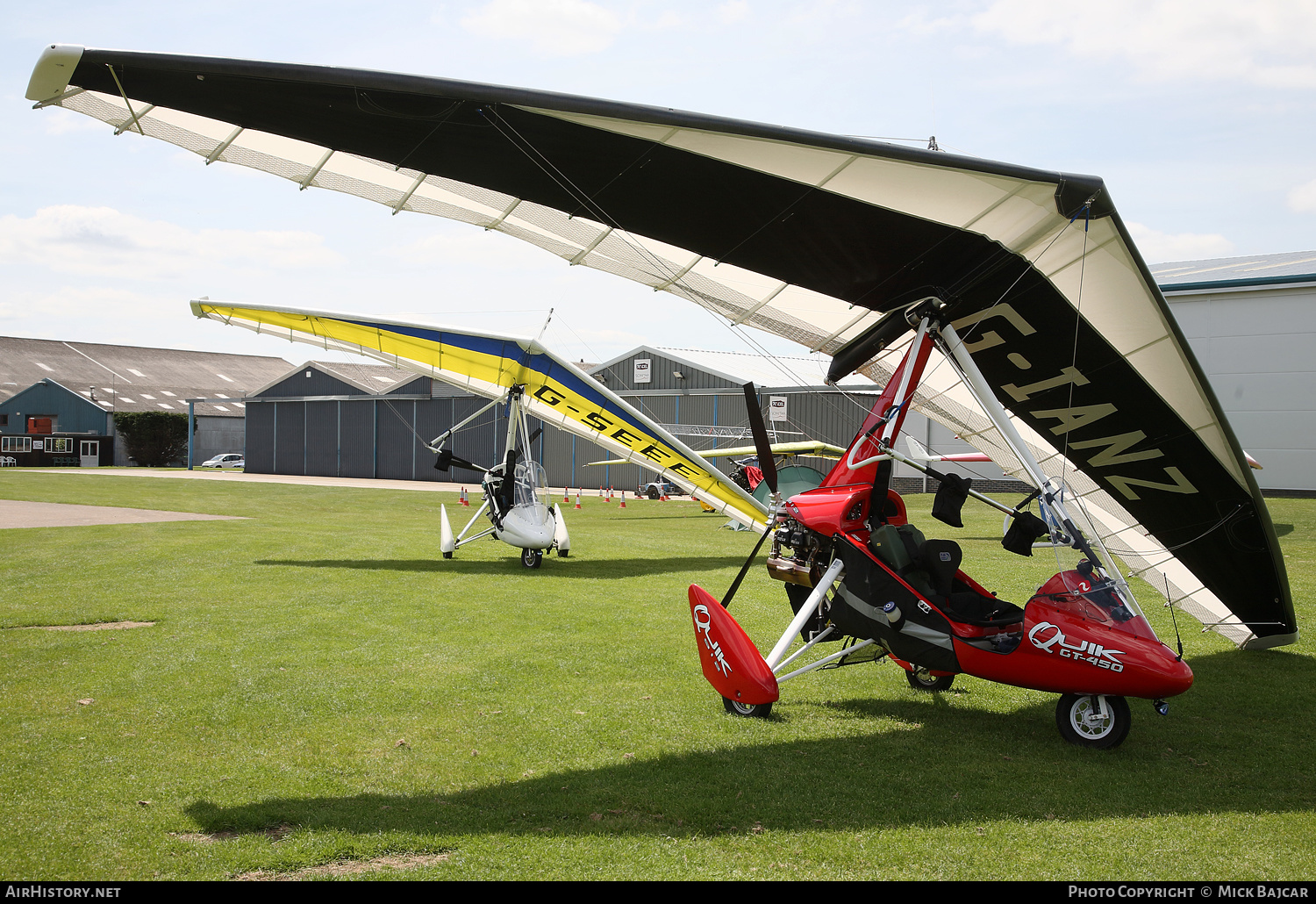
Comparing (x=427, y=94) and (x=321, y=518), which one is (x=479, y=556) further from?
(x=427, y=94)

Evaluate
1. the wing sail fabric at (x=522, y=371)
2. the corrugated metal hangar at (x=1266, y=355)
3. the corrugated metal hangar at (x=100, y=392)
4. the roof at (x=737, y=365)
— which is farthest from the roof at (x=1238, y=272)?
the corrugated metal hangar at (x=100, y=392)

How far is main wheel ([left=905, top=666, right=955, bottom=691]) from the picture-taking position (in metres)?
6.82

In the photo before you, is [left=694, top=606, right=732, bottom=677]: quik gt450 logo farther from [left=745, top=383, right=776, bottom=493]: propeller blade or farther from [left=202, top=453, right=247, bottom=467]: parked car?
[left=202, top=453, right=247, bottom=467]: parked car

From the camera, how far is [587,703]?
244 inches

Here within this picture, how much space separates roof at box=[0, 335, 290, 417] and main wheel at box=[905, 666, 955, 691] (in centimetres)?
6802

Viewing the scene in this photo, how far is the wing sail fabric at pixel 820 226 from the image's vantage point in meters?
4.62

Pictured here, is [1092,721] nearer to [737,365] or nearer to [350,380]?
[737,365]

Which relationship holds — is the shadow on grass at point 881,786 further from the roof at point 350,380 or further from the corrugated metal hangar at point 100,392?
the corrugated metal hangar at point 100,392

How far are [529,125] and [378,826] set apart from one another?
3788 millimetres

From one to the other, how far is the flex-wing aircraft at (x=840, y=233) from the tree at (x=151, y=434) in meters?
64.8

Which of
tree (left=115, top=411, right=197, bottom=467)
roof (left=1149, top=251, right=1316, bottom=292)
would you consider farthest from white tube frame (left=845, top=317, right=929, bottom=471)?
tree (left=115, top=411, right=197, bottom=467)

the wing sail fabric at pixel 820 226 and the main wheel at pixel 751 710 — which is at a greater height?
the wing sail fabric at pixel 820 226

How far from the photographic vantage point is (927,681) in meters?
6.86

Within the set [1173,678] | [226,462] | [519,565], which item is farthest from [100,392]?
[1173,678]
